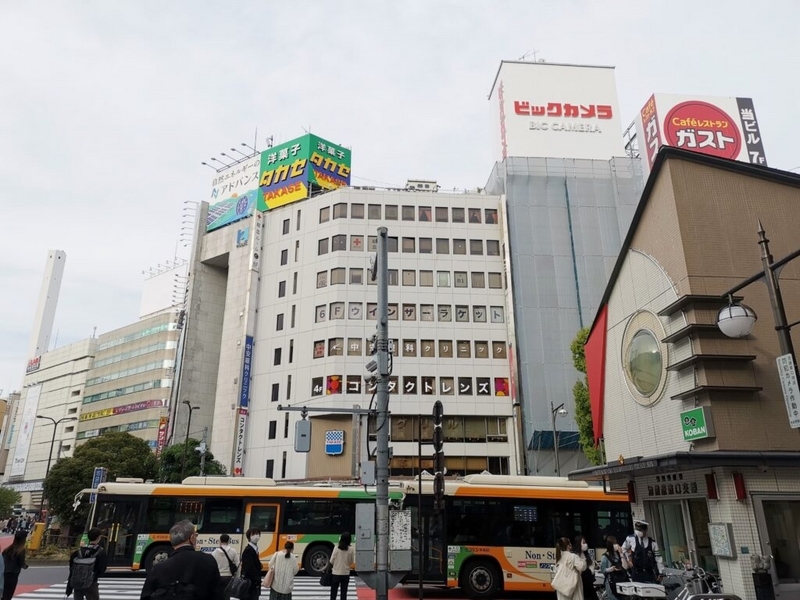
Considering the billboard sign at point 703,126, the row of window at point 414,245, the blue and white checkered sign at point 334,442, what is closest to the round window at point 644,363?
the blue and white checkered sign at point 334,442

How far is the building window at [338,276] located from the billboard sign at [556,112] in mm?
17585

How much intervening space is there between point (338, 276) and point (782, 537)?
38186 mm

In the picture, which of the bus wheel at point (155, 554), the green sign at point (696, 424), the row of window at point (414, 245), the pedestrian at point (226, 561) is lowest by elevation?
the bus wheel at point (155, 554)

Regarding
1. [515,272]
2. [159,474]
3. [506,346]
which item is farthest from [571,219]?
[159,474]

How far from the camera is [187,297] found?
6297cm

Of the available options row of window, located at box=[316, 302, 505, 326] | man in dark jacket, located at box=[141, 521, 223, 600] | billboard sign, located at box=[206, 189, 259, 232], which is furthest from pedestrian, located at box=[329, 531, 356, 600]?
billboard sign, located at box=[206, 189, 259, 232]

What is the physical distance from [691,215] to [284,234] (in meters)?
42.5

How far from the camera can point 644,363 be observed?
14.2 metres

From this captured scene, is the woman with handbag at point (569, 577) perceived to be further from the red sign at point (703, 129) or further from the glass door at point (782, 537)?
the red sign at point (703, 129)

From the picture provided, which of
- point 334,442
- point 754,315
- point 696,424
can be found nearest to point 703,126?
point 334,442

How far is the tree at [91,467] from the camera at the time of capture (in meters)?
40.1

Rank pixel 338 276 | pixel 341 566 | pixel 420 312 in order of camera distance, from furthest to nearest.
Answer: pixel 338 276 → pixel 420 312 → pixel 341 566

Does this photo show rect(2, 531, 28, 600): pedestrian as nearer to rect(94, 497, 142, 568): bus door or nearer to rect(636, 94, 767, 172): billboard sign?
rect(94, 497, 142, 568): bus door

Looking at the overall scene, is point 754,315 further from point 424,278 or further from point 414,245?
point 414,245
